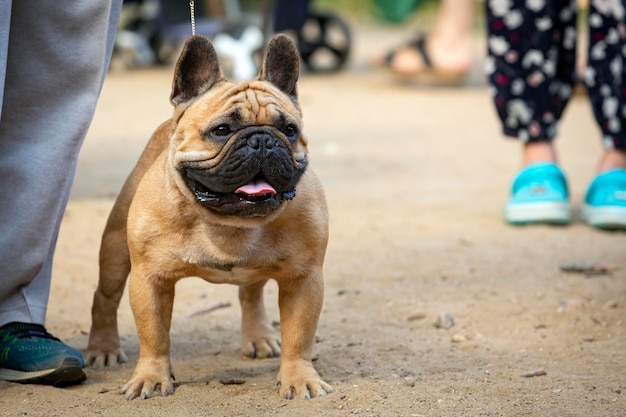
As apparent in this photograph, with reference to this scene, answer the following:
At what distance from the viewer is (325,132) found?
7.56 m

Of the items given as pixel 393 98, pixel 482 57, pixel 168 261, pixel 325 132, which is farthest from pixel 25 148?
pixel 482 57

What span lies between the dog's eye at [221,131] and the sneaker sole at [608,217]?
106 inches

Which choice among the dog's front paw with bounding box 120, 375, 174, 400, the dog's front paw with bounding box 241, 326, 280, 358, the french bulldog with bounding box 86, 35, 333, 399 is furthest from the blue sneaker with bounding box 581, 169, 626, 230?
the dog's front paw with bounding box 120, 375, 174, 400

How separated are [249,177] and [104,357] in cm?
96

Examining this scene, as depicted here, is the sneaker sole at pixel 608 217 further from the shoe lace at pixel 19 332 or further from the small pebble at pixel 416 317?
→ the shoe lace at pixel 19 332

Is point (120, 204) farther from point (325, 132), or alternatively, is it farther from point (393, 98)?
point (393, 98)

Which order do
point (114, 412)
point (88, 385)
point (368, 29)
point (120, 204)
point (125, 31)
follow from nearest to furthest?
point (114, 412) < point (88, 385) < point (120, 204) < point (125, 31) < point (368, 29)

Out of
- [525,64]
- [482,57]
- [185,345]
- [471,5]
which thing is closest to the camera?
[185,345]

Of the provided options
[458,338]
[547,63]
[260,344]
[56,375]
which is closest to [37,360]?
[56,375]

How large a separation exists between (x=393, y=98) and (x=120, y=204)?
624cm

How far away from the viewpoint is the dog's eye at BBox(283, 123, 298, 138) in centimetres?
264

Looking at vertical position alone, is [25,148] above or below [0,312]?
above

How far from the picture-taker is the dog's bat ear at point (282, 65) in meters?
2.78

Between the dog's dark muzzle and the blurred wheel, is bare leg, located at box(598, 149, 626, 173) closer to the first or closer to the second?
the dog's dark muzzle
